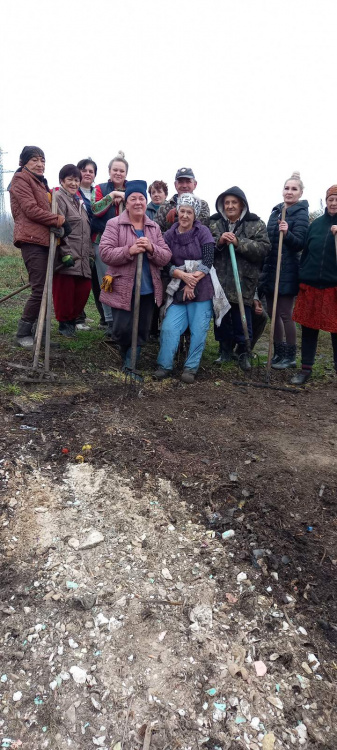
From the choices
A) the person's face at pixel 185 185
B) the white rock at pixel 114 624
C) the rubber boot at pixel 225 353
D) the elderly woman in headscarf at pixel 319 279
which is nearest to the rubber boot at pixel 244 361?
the rubber boot at pixel 225 353

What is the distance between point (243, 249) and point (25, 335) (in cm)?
256

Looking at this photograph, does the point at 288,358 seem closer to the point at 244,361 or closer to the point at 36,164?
the point at 244,361

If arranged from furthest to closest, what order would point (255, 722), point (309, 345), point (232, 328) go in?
point (232, 328)
point (309, 345)
point (255, 722)

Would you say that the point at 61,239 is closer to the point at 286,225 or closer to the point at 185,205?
the point at 185,205

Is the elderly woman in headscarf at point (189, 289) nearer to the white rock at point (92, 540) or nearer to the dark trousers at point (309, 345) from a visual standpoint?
the dark trousers at point (309, 345)

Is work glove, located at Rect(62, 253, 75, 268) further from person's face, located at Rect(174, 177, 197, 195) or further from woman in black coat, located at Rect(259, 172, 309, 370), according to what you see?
woman in black coat, located at Rect(259, 172, 309, 370)

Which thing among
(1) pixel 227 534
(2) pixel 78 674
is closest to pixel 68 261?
(1) pixel 227 534

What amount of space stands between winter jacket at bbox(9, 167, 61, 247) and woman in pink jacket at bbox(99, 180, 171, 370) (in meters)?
0.60

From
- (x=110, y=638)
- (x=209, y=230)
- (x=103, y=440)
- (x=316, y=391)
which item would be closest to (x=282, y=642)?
(x=110, y=638)

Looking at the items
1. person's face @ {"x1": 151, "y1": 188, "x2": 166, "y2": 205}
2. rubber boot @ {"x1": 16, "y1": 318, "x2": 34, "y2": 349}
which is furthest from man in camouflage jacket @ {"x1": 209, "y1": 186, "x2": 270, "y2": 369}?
rubber boot @ {"x1": 16, "y1": 318, "x2": 34, "y2": 349}

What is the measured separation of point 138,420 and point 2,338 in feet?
8.67

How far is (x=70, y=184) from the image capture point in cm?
482

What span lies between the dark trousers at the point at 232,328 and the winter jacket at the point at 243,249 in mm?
168

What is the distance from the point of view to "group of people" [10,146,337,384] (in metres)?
4.45
